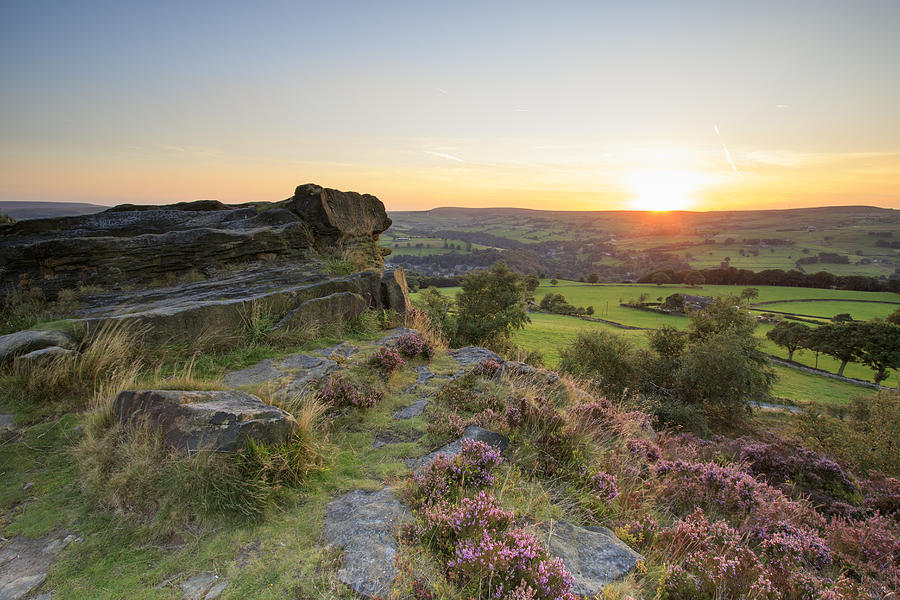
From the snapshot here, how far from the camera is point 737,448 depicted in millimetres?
11672

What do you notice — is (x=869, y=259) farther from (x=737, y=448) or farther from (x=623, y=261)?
(x=737, y=448)

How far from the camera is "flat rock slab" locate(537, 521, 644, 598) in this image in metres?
3.40

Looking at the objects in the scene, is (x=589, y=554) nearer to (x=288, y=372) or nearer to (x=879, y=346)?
(x=288, y=372)

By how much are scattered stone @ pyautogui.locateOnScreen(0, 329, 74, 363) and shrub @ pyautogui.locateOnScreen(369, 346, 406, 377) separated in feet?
17.3

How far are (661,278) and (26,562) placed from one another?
120 m

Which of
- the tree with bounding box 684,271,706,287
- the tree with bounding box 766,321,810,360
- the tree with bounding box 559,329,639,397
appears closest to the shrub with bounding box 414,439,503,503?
the tree with bounding box 559,329,639,397

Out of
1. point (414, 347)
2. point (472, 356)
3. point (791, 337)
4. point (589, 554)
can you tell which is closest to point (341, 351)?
point (414, 347)

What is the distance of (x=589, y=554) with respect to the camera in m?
3.76

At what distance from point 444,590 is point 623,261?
585 ft

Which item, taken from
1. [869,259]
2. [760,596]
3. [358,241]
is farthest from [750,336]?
[869,259]

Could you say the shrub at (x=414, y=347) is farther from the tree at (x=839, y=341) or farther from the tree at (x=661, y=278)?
the tree at (x=661, y=278)

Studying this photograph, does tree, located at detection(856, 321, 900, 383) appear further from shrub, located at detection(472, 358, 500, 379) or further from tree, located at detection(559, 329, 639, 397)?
shrub, located at detection(472, 358, 500, 379)

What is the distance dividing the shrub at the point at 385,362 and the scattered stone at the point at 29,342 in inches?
208

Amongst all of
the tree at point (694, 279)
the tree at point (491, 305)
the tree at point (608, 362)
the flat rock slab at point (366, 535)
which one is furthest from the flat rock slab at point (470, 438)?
the tree at point (694, 279)
